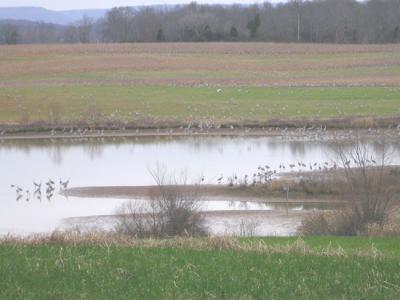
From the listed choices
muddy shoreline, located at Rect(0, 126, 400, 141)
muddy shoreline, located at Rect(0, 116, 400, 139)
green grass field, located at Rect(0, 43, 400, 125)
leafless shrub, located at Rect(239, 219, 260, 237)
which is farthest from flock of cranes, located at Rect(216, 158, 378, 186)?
green grass field, located at Rect(0, 43, 400, 125)

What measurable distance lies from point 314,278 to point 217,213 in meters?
16.5

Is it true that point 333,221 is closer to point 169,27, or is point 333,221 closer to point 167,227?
point 167,227

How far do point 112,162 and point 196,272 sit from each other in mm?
27118

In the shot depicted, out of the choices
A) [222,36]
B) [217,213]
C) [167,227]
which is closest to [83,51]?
[222,36]

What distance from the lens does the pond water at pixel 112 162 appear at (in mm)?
27320

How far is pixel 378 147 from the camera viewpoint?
124ft

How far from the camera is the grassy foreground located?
9.28 m

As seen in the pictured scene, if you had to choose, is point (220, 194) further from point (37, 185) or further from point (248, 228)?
point (248, 228)

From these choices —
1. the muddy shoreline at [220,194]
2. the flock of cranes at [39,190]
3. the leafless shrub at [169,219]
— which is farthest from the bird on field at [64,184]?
the leafless shrub at [169,219]

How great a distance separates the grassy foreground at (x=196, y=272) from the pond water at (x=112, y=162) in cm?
1183

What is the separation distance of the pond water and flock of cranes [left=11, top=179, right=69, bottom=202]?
69mm

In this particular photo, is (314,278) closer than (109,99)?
Yes

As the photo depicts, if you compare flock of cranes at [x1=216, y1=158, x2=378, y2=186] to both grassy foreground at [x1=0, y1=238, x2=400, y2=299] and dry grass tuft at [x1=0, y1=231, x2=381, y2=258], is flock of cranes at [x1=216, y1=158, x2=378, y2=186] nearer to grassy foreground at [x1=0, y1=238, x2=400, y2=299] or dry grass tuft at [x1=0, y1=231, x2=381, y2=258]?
dry grass tuft at [x1=0, y1=231, x2=381, y2=258]

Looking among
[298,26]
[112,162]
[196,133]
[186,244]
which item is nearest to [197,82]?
[196,133]
